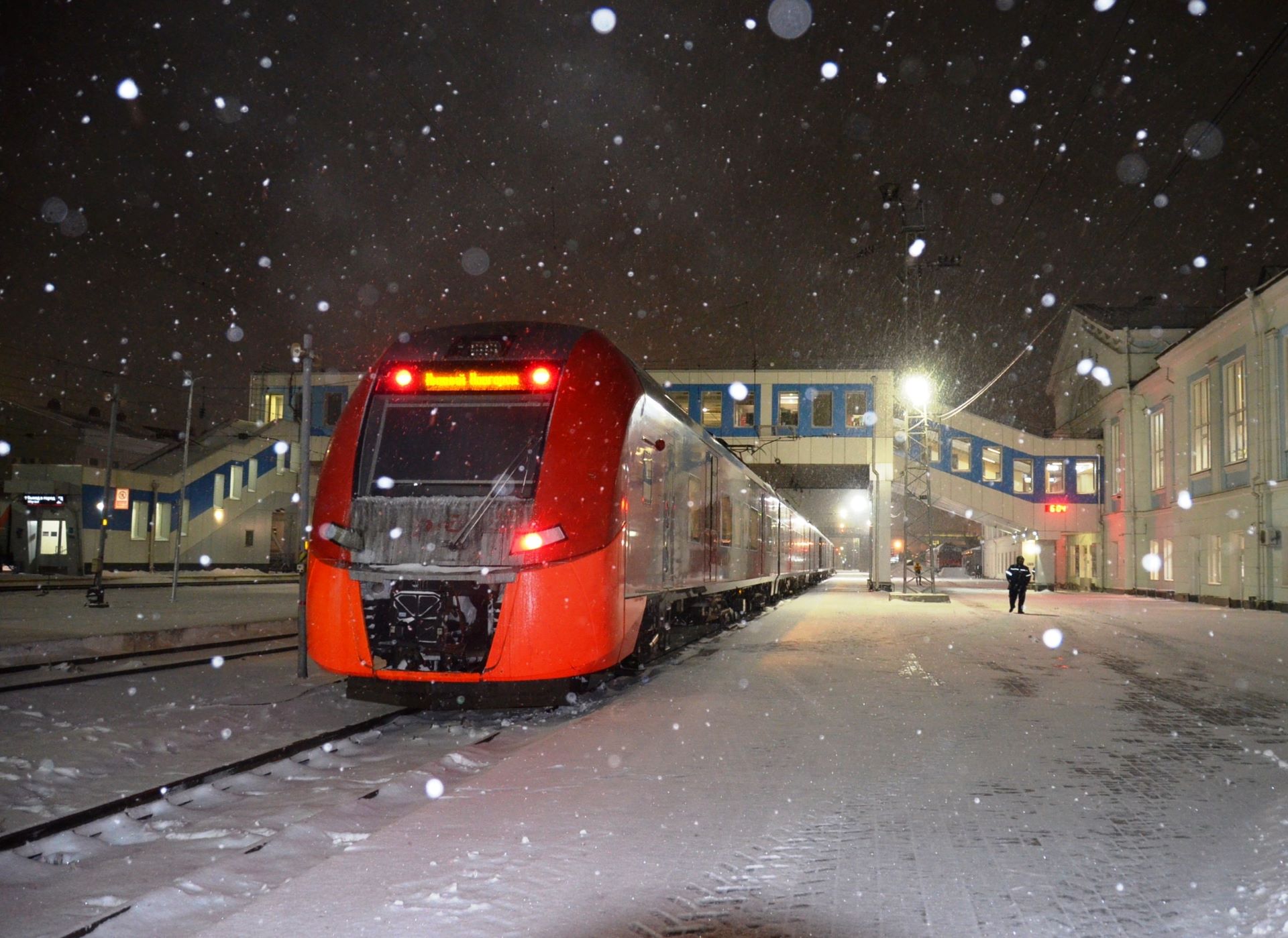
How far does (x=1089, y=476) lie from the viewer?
4434cm

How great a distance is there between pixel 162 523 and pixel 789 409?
1093 inches

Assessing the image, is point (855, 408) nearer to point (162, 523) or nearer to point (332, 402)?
point (332, 402)

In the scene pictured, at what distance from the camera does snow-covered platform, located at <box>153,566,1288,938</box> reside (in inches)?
158

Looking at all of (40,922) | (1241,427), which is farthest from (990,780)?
(1241,427)

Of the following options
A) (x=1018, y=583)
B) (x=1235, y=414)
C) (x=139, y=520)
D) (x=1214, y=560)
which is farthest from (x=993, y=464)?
(x=139, y=520)

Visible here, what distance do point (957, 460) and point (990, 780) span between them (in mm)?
40562

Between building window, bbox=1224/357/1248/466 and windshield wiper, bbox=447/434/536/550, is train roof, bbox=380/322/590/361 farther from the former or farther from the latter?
building window, bbox=1224/357/1248/466

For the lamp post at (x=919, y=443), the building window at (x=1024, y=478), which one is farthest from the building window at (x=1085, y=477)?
the lamp post at (x=919, y=443)

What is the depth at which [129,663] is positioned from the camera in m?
13.1

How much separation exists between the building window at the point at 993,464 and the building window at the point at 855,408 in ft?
25.4

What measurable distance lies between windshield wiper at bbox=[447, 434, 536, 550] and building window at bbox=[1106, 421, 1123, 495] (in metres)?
37.2

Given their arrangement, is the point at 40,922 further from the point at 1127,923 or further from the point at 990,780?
the point at 990,780

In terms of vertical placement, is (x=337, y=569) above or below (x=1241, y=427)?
below

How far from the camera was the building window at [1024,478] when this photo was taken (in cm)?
4481
